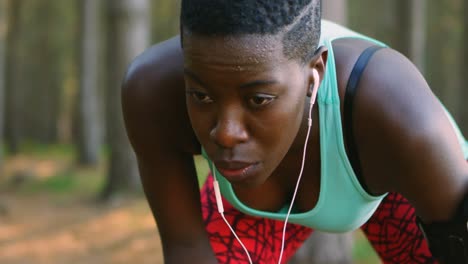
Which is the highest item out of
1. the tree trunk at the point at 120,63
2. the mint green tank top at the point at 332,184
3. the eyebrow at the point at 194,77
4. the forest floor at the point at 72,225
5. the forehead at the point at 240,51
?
the forehead at the point at 240,51

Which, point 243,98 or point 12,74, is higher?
point 243,98

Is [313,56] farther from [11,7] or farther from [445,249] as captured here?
[11,7]

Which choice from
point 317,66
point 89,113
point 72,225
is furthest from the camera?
point 89,113

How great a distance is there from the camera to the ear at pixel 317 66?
1792 mm

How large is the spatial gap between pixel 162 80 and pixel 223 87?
1.58ft

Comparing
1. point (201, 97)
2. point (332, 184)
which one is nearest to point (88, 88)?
point (332, 184)

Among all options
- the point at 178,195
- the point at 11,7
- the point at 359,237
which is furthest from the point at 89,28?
the point at 178,195

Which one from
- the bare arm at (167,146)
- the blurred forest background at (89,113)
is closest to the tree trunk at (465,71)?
the blurred forest background at (89,113)

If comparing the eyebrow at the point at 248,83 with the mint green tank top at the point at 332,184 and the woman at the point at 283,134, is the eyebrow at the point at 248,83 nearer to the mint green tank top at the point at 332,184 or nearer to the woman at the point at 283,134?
the woman at the point at 283,134

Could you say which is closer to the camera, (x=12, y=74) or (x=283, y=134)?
(x=283, y=134)

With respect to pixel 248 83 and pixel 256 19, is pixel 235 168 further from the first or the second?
pixel 256 19

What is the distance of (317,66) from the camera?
182 cm

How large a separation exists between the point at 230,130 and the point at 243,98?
3.2 inches

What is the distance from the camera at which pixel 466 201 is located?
1814 mm
